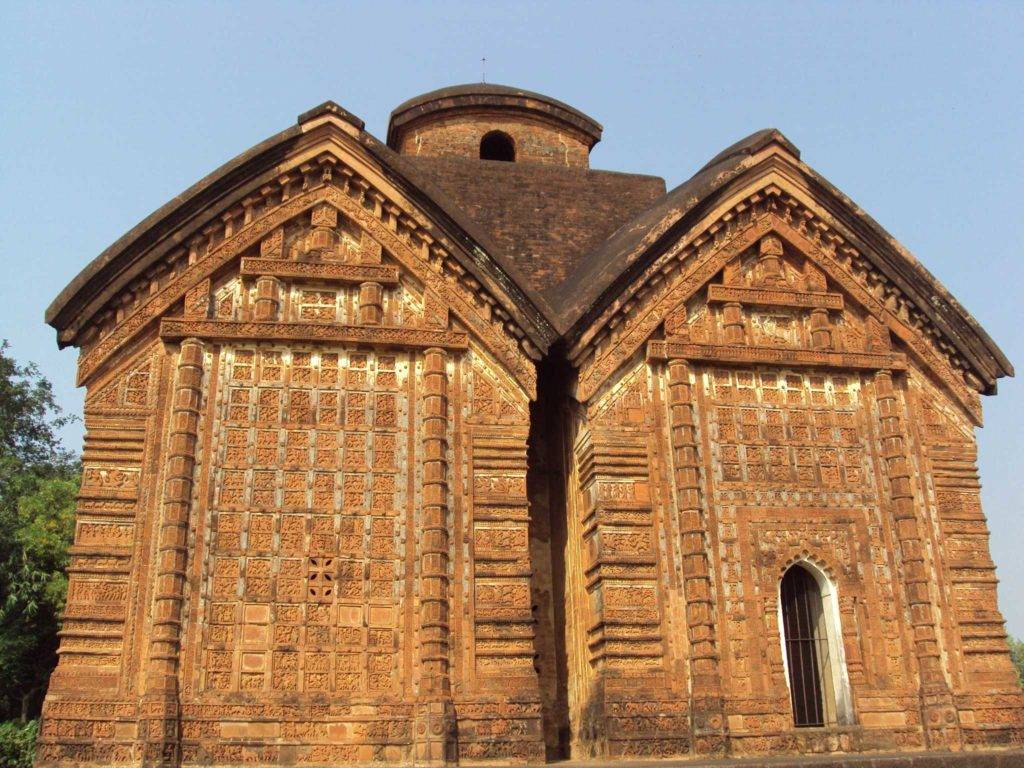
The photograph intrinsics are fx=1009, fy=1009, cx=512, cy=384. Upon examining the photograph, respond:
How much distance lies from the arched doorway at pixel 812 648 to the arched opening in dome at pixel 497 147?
12.2m

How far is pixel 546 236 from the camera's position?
17.2 metres

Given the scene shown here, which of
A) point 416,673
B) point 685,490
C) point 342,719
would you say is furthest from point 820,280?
point 342,719

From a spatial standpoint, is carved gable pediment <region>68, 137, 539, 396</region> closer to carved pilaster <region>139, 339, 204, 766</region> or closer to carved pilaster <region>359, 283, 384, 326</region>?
carved pilaster <region>359, 283, 384, 326</region>

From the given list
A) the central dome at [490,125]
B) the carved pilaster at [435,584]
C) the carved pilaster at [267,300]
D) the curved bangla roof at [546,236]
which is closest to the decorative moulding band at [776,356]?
the curved bangla roof at [546,236]

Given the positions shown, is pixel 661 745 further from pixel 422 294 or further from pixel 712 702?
pixel 422 294

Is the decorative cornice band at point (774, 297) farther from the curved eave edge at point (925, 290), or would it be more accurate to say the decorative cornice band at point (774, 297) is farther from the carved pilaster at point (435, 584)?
the carved pilaster at point (435, 584)

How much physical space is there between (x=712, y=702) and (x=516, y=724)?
7.71 ft

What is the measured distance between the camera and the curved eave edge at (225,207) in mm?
12711

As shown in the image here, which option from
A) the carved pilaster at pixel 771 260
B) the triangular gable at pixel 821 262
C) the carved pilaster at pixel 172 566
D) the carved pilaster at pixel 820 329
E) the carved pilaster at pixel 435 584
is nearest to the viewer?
the carved pilaster at pixel 172 566

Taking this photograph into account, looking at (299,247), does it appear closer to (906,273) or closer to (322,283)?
(322,283)

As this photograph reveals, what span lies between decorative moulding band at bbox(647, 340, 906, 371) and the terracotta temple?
3 cm

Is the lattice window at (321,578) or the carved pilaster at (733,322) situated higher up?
the carved pilaster at (733,322)

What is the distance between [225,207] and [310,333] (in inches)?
79.7

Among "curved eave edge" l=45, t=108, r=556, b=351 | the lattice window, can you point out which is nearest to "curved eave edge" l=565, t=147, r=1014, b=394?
"curved eave edge" l=45, t=108, r=556, b=351
